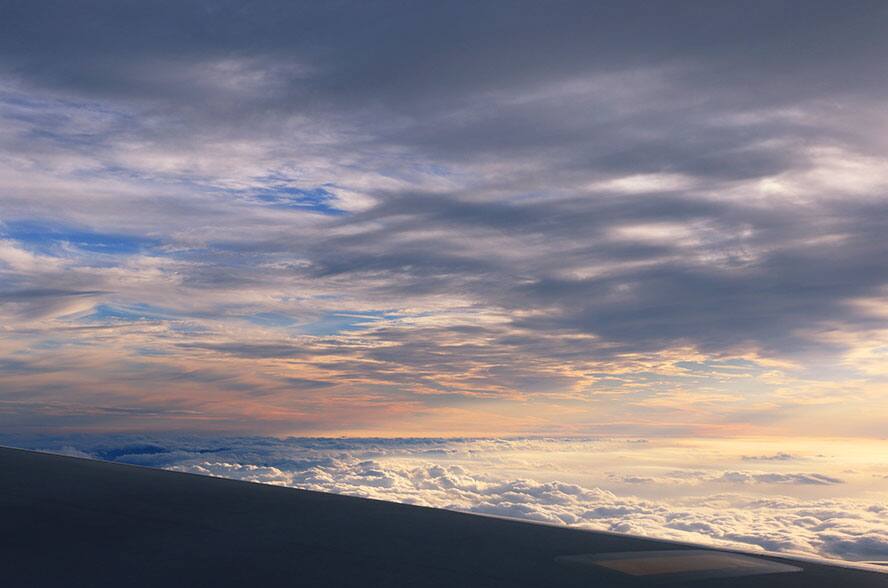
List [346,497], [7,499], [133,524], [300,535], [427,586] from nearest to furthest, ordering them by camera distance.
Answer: [427,586] → [300,535] → [133,524] → [7,499] → [346,497]

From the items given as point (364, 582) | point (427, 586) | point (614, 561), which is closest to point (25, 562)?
point (364, 582)

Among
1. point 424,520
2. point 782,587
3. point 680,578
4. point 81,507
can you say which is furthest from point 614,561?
point 81,507

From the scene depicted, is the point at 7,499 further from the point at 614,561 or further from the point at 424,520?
the point at 614,561

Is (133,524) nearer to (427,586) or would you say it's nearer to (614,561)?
(427,586)

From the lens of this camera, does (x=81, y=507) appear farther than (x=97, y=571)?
Yes

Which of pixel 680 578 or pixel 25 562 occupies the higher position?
pixel 680 578

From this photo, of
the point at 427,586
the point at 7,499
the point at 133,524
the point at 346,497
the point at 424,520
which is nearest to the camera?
the point at 427,586
